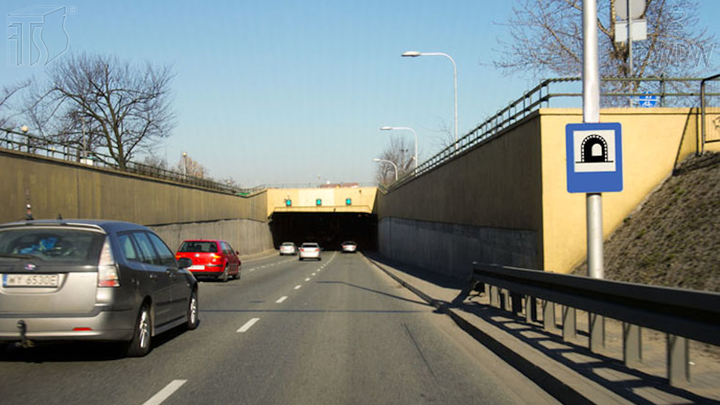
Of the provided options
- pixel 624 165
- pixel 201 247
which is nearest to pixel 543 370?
pixel 624 165

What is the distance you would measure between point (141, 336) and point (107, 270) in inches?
45.2

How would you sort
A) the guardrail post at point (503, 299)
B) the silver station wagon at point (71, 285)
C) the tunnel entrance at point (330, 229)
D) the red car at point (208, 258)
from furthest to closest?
the tunnel entrance at point (330, 229) → the red car at point (208, 258) → the guardrail post at point (503, 299) → the silver station wagon at point (71, 285)

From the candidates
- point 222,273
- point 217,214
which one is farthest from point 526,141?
point 217,214

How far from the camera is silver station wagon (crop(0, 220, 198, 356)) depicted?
23.5 ft

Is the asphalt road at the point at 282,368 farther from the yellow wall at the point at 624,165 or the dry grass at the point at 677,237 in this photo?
the yellow wall at the point at 624,165

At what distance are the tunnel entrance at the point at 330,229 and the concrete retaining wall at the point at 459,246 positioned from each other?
45.8m

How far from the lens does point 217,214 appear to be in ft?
168

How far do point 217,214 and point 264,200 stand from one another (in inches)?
744

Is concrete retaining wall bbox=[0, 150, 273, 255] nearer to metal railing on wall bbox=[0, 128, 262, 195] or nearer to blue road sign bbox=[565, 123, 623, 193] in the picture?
metal railing on wall bbox=[0, 128, 262, 195]

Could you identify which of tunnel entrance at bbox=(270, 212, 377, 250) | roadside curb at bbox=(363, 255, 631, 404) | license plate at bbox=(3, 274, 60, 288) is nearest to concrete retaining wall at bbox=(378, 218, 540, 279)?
roadside curb at bbox=(363, 255, 631, 404)

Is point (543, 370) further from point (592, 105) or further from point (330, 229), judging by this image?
point (330, 229)

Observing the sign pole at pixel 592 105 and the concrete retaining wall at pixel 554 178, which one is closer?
the sign pole at pixel 592 105

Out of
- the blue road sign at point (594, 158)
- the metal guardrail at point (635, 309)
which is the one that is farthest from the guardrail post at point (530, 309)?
the blue road sign at point (594, 158)

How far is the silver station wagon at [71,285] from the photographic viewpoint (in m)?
7.15
